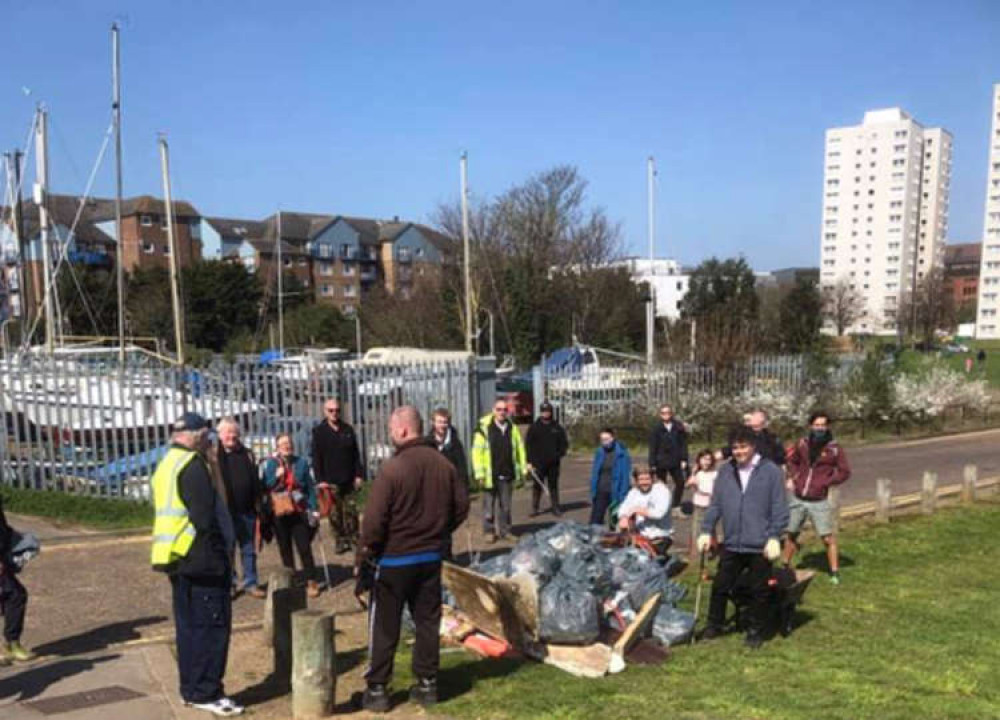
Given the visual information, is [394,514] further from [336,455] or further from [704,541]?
[336,455]

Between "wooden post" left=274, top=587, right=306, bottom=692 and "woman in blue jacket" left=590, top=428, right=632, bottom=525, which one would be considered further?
"woman in blue jacket" left=590, top=428, right=632, bottom=525

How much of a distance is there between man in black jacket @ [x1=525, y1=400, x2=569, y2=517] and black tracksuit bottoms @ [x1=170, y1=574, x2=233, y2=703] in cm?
774

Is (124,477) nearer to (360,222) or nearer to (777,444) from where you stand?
(777,444)

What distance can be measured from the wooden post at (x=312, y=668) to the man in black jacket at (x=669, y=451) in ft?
25.3

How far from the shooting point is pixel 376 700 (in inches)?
210

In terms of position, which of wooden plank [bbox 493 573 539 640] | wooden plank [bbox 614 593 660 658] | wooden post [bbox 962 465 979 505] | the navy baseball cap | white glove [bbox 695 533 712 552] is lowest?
wooden post [bbox 962 465 979 505]

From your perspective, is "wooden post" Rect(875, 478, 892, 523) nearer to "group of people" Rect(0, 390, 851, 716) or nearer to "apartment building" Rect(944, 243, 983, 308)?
"group of people" Rect(0, 390, 851, 716)

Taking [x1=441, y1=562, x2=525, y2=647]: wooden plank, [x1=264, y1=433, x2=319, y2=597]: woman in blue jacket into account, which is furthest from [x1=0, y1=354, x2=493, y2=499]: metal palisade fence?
[x1=441, y1=562, x2=525, y2=647]: wooden plank

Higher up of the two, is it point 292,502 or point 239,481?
point 239,481

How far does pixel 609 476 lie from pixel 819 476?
268cm

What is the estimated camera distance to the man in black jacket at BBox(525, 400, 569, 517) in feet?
42.0

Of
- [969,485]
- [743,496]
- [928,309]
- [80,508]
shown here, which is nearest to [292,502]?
[743,496]

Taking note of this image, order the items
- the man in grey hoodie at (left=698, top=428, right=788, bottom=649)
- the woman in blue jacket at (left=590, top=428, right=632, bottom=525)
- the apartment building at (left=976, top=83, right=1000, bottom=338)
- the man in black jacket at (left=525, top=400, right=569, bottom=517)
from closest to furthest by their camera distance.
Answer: the man in grey hoodie at (left=698, top=428, right=788, bottom=649), the woman in blue jacket at (left=590, top=428, right=632, bottom=525), the man in black jacket at (left=525, top=400, right=569, bottom=517), the apartment building at (left=976, top=83, right=1000, bottom=338)

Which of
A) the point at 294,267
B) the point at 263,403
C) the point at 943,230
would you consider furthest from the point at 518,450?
the point at 943,230
